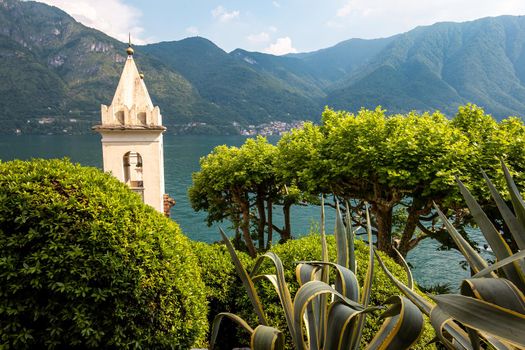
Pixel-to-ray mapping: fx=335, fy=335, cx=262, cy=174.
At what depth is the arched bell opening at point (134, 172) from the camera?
13.3m

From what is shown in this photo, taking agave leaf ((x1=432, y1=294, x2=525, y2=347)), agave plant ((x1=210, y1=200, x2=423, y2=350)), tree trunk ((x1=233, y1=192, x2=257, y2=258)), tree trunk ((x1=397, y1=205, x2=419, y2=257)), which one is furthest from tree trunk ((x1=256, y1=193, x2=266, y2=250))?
agave leaf ((x1=432, y1=294, x2=525, y2=347))

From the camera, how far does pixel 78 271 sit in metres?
3.19

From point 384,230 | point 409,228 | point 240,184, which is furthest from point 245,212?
point 409,228

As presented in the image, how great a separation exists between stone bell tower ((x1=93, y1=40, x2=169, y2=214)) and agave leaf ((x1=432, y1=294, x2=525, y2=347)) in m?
12.2

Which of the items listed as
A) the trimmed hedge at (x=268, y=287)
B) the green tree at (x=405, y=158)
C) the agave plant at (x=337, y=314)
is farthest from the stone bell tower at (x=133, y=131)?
the agave plant at (x=337, y=314)

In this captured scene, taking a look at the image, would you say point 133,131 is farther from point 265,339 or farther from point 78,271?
point 265,339

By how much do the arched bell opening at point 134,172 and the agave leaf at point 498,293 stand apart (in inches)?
502

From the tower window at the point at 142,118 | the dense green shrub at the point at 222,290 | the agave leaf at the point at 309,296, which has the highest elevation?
the tower window at the point at 142,118

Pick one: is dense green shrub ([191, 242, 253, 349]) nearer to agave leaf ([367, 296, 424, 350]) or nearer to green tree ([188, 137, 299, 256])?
agave leaf ([367, 296, 424, 350])

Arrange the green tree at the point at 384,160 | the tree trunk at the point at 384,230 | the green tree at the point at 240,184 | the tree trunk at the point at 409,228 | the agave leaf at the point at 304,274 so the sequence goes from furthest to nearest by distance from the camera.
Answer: the green tree at the point at 240,184
the tree trunk at the point at 384,230
the tree trunk at the point at 409,228
the green tree at the point at 384,160
the agave leaf at the point at 304,274

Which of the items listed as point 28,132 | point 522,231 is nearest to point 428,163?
point 522,231

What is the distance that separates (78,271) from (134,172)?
13.1 m

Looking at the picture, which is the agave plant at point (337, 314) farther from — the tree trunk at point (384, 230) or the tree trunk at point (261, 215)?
the tree trunk at point (261, 215)

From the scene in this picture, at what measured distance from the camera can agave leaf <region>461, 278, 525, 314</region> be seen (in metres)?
1.47
